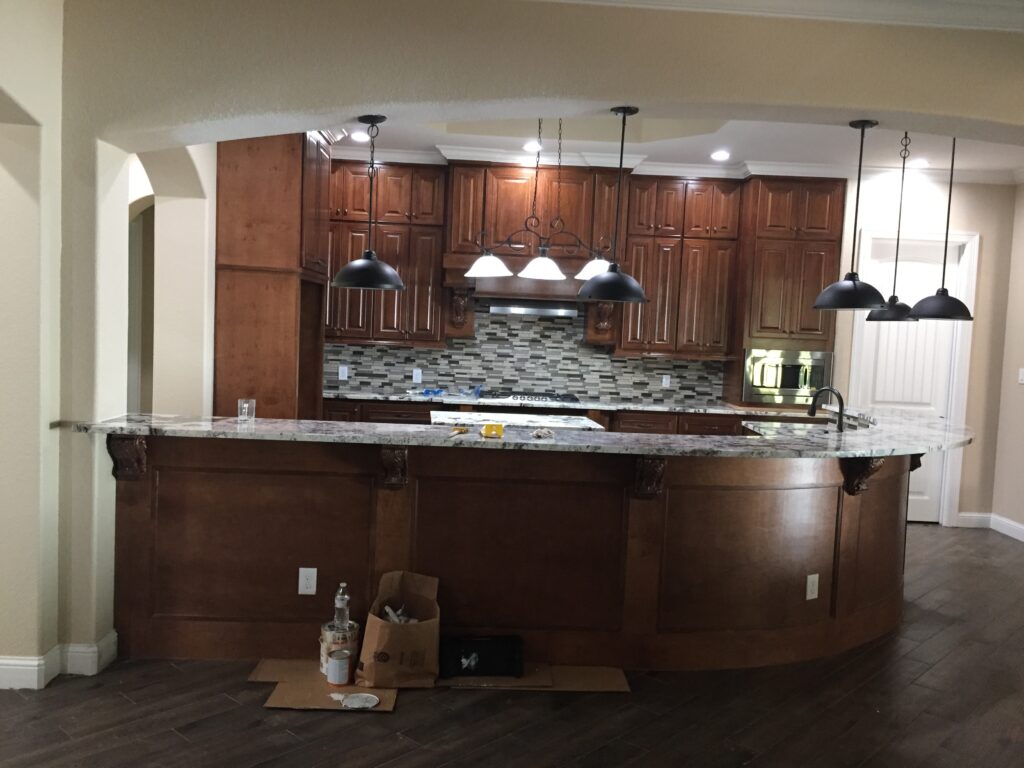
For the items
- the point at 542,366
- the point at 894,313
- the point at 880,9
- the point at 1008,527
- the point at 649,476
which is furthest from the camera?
the point at 542,366

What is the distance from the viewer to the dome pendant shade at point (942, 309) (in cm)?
464

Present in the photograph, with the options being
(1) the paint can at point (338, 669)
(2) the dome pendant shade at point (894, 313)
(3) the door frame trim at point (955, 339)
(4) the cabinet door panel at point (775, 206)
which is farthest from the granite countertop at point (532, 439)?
(4) the cabinet door panel at point (775, 206)

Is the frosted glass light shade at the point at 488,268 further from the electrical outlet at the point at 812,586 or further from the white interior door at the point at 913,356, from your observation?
the white interior door at the point at 913,356

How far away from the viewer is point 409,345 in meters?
6.65

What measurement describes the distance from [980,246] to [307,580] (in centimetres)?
585

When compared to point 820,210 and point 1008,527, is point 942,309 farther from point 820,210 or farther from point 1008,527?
point 1008,527

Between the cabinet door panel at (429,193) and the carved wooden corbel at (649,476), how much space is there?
12.4ft

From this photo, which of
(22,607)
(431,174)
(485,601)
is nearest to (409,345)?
(431,174)

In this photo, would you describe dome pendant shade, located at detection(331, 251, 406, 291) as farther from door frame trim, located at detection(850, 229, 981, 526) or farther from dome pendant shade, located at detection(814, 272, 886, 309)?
door frame trim, located at detection(850, 229, 981, 526)

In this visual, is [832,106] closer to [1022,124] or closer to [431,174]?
[1022,124]

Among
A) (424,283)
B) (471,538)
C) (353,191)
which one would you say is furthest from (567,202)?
(471,538)

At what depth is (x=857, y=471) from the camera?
147 inches

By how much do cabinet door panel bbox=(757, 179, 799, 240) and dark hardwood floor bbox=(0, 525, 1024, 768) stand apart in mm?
3666

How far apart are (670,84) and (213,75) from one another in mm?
1818
